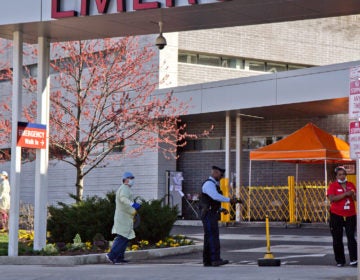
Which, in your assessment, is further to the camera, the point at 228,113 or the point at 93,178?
the point at 93,178

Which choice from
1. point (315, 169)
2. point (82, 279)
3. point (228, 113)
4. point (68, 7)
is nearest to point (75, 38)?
point (68, 7)

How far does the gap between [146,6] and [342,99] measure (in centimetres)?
1368

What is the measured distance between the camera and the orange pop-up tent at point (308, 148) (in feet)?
93.3

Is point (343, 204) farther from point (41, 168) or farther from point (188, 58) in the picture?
point (188, 58)

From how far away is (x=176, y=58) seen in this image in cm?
3612

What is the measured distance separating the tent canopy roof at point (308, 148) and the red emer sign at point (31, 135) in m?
12.6

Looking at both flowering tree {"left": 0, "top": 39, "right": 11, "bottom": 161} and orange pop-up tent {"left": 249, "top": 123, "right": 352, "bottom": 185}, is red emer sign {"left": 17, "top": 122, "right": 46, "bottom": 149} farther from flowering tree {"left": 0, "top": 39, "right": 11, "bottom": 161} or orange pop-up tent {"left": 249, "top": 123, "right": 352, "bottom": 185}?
orange pop-up tent {"left": 249, "top": 123, "right": 352, "bottom": 185}

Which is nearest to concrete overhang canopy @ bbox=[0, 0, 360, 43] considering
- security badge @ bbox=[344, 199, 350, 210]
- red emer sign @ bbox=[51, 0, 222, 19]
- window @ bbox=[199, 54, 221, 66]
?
red emer sign @ bbox=[51, 0, 222, 19]

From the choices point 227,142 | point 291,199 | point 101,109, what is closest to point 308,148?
point 291,199

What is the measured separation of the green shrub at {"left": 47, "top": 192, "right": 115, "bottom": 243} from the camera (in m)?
19.9

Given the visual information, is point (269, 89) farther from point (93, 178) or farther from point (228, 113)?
point (93, 178)

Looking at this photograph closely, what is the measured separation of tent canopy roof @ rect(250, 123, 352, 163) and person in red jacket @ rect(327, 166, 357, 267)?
12.3 m

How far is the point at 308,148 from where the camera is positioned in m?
28.6

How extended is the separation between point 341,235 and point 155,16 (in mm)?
5336
